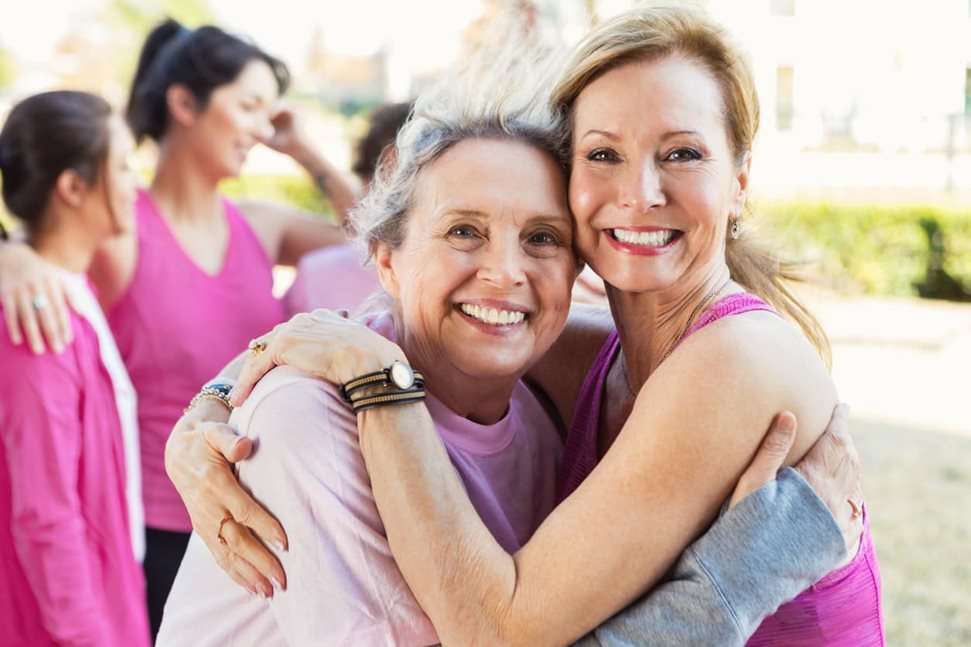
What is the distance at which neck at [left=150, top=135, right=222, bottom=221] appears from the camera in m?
3.46

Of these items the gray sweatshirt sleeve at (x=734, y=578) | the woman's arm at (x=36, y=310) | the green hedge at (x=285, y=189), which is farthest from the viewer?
the green hedge at (x=285, y=189)

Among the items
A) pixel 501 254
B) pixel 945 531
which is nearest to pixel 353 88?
pixel 945 531

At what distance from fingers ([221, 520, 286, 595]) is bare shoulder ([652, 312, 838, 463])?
59 cm

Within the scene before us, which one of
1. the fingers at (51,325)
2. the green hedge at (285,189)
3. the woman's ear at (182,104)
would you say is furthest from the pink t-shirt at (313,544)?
the green hedge at (285,189)

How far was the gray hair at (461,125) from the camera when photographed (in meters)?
1.78

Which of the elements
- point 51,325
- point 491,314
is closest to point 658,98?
point 491,314

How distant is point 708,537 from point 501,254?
560mm

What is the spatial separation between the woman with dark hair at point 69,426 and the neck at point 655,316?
1521 mm

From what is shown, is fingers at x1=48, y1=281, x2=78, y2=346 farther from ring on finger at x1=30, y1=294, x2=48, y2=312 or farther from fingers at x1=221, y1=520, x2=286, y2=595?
fingers at x1=221, y1=520, x2=286, y2=595

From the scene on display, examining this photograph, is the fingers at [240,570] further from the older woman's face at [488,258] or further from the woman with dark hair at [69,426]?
the woman with dark hair at [69,426]

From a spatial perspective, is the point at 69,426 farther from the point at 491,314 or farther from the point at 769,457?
the point at 769,457

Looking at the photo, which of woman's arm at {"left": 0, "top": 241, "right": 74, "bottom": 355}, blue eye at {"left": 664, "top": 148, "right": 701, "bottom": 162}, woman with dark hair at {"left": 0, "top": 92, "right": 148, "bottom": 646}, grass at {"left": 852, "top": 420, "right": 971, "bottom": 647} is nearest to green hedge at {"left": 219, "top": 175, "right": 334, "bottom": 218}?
grass at {"left": 852, "top": 420, "right": 971, "bottom": 647}

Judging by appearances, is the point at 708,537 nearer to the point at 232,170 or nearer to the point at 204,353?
the point at 204,353

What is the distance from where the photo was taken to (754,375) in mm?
1479
